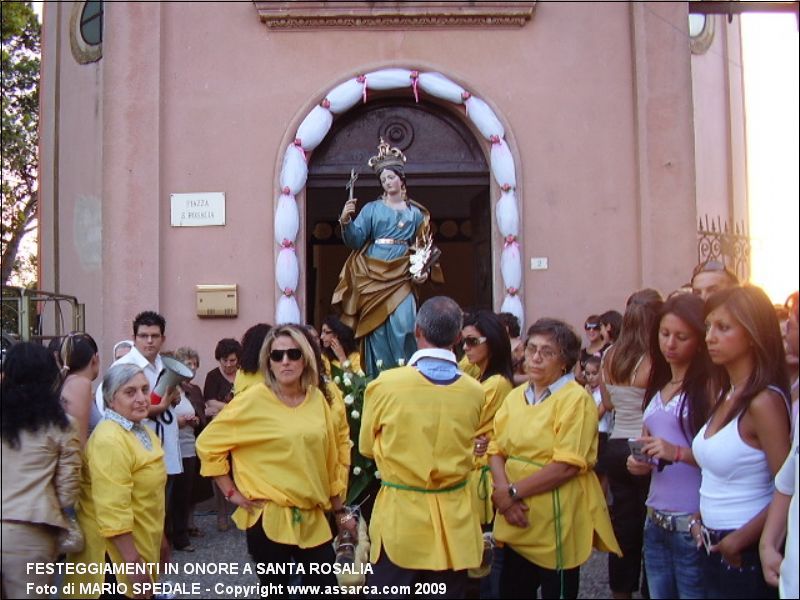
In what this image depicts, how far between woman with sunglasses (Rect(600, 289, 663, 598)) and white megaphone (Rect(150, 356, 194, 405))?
Result: 252 cm

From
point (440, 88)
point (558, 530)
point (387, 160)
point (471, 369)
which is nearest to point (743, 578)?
point (558, 530)

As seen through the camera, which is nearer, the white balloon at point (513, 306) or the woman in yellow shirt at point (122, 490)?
the woman in yellow shirt at point (122, 490)

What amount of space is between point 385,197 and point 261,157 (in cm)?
156

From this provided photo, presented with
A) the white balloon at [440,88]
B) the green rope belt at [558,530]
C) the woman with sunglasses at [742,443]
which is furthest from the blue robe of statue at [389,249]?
the woman with sunglasses at [742,443]

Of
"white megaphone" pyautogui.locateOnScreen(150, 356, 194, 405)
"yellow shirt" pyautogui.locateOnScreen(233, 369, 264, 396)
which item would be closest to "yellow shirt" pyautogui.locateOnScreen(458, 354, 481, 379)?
"yellow shirt" pyautogui.locateOnScreen(233, 369, 264, 396)

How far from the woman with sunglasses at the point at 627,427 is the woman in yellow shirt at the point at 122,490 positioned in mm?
2183

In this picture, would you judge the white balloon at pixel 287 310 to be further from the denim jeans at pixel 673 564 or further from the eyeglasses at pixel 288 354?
the denim jeans at pixel 673 564

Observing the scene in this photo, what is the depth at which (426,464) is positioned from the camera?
14.0ft

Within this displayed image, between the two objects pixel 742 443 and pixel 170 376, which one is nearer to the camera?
pixel 742 443

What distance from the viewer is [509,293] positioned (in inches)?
364

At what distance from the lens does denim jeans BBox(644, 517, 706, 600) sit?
3.77 m

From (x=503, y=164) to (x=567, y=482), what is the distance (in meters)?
5.20

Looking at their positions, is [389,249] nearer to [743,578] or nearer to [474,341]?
[474,341]

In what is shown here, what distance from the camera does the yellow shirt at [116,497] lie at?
425 cm
